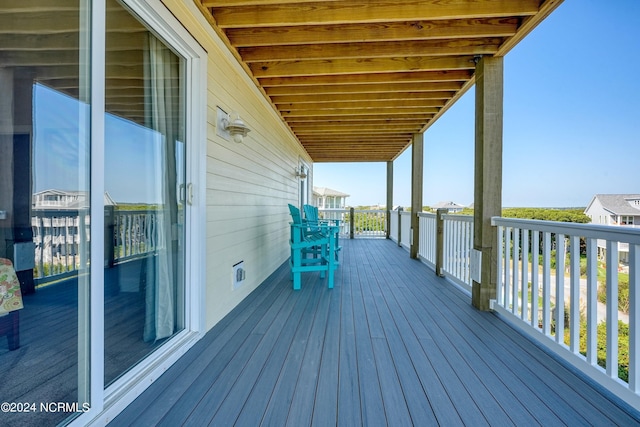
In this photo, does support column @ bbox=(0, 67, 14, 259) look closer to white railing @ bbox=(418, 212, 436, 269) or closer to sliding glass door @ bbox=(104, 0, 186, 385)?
sliding glass door @ bbox=(104, 0, 186, 385)

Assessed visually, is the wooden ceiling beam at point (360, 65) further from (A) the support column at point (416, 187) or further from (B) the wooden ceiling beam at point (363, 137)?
(B) the wooden ceiling beam at point (363, 137)

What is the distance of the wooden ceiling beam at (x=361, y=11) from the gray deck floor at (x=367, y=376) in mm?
2452

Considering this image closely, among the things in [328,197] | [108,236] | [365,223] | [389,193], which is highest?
[328,197]

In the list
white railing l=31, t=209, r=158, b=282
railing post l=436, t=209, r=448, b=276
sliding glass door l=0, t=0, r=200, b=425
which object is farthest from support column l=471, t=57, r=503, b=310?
white railing l=31, t=209, r=158, b=282

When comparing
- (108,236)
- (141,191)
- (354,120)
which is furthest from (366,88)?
(108,236)

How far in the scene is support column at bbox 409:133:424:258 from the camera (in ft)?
17.3

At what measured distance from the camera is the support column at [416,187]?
5.29 m

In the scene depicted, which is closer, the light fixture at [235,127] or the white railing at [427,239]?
the light fixture at [235,127]

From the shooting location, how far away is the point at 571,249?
180 centimetres

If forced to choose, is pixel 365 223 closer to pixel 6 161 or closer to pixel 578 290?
pixel 578 290

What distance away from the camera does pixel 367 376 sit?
1.60 metres

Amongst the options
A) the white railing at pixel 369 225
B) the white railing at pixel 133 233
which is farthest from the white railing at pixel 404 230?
the white railing at pixel 133 233

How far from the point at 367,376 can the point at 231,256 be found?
1637 millimetres

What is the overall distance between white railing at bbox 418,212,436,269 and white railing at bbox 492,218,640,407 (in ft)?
6.44
